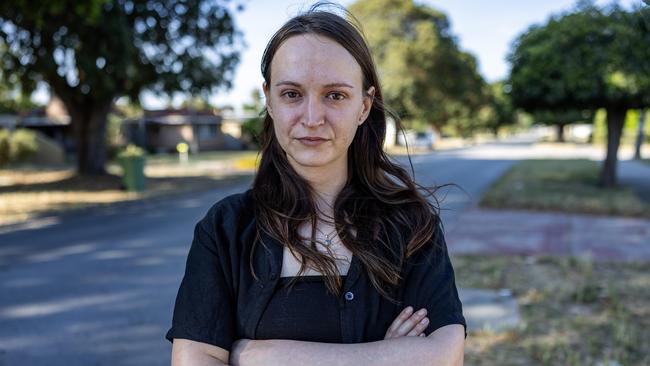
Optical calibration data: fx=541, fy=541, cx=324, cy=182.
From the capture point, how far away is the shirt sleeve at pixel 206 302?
1.47 metres

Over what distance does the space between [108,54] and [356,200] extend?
13392mm

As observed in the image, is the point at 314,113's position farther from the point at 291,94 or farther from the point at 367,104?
the point at 367,104

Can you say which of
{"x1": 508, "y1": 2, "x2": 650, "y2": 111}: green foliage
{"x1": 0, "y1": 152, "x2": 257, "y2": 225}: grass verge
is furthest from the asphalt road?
{"x1": 508, "y1": 2, "x2": 650, "y2": 111}: green foliage

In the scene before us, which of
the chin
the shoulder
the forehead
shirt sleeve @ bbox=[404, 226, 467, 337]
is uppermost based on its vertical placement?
the forehead

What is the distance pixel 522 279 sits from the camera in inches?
225

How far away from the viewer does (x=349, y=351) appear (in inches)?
56.4

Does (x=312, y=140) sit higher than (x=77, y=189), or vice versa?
(x=312, y=140)

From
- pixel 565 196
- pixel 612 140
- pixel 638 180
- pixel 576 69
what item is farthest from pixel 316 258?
pixel 638 180

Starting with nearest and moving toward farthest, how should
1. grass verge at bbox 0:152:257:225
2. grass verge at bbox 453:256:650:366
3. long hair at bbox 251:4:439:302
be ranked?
long hair at bbox 251:4:439:302
grass verge at bbox 453:256:650:366
grass verge at bbox 0:152:257:225

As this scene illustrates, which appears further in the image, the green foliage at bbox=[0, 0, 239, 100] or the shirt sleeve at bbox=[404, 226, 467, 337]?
the green foliage at bbox=[0, 0, 239, 100]

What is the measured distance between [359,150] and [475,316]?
3305 mm

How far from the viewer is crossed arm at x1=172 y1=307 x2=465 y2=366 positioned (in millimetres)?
1425

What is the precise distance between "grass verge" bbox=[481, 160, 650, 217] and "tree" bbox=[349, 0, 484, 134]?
1924 cm

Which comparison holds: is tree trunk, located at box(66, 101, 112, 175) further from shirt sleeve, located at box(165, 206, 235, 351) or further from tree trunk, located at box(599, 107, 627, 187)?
shirt sleeve, located at box(165, 206, 235, 351)
